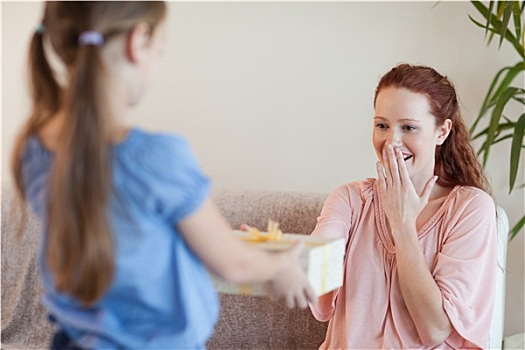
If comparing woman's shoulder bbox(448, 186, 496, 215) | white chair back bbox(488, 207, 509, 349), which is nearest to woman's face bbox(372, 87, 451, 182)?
woman's shoulder bbox(448, 186, 496, 215)

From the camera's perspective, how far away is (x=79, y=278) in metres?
1.18

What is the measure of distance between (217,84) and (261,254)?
1680 mm

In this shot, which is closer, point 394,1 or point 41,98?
point 41,98

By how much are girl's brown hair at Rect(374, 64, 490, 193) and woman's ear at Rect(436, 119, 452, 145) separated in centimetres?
1

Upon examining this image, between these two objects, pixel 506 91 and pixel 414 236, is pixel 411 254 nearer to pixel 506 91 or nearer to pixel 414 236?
pixel 414 236

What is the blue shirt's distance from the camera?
118 cm

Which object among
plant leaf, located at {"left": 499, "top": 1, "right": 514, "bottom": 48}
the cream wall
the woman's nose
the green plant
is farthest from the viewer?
the cream wall

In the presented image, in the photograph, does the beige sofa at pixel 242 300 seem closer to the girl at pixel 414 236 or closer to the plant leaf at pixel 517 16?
the girl at pixel 414 236

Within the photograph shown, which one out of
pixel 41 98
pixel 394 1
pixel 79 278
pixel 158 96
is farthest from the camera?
pixel 158 96

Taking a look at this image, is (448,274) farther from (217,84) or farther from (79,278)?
(217,84)

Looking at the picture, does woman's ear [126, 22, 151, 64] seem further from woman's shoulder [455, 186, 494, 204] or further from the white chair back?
the white chair back

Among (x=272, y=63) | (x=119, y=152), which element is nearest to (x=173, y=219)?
(x=119, y=152)

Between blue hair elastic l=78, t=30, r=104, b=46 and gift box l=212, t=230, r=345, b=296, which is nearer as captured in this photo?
blue hair elastic l=78, t=30, r=104, b=46

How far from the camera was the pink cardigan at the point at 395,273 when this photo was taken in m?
1.94
